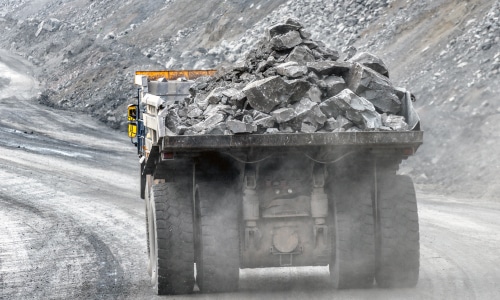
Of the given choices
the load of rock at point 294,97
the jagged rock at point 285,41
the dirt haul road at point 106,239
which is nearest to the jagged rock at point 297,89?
the load of rock at point 294,97

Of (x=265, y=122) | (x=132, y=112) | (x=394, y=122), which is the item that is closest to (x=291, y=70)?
(x=265, y=122)

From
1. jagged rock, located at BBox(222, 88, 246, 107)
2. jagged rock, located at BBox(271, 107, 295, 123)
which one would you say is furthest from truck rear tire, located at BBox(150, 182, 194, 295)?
jagged rock, located at BBox(271, 107, 295, 123)

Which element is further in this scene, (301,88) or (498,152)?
(498,152)

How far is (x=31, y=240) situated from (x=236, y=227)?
18.3 ft

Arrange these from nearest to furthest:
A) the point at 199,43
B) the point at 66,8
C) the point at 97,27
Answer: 1. the point at 199,43
2. the point at 97,27
3. the point at 66,8

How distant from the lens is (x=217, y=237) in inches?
375

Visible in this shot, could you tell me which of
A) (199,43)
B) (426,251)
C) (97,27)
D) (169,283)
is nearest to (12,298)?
(169,283)

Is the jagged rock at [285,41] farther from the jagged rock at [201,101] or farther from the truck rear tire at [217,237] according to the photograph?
the truck rear tire at [217,237]

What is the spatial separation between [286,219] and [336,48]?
65.2ft

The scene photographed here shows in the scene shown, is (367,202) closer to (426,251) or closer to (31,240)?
(426,251)

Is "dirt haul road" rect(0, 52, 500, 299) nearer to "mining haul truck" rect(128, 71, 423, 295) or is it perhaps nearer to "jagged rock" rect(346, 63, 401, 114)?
"mining haul truck" rect(128, 71, 423, 295)

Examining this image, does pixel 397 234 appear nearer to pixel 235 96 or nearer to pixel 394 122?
pixel 394 122

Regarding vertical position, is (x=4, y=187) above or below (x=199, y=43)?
below

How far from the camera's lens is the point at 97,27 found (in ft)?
172
